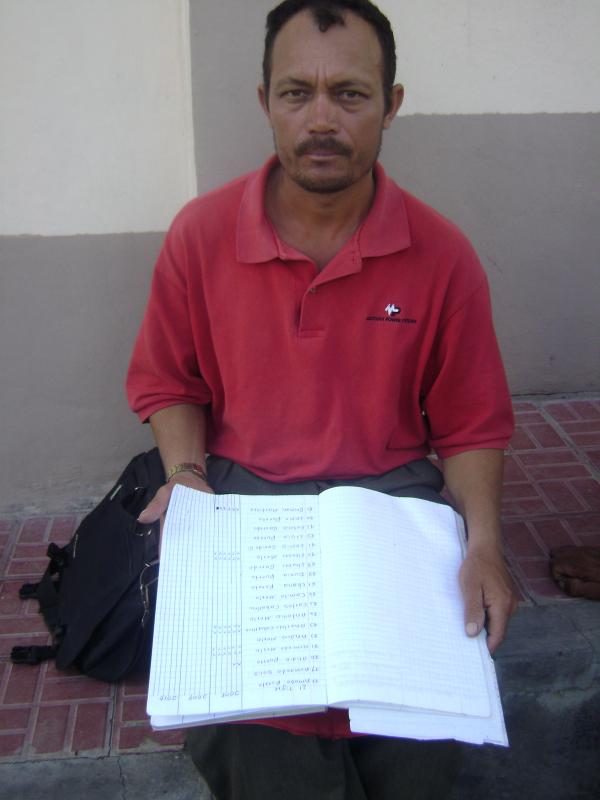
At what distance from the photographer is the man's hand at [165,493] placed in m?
1.73

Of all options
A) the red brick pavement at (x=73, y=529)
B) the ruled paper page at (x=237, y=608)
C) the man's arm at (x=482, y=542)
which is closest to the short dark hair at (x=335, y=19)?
the man's arm at (x=482, y=542)

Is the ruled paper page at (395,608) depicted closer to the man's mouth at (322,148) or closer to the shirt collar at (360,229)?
the shirt collar at (360,229)

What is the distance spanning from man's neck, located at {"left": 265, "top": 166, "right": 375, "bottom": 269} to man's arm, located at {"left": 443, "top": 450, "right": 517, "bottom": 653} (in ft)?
A: 1.80

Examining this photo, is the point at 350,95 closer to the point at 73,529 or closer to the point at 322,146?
the point at 322,146

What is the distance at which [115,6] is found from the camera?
2.47m

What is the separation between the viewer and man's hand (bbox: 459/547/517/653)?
158 centimetres

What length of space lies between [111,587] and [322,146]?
1058 mm

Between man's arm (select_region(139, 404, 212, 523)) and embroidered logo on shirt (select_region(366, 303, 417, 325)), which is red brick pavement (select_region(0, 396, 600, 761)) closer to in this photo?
man's arm (select_region(139, 404, 212, 523))

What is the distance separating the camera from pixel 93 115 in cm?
253

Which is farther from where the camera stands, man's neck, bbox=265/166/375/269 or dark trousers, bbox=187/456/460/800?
man's neck, bbox=265/166/375/269

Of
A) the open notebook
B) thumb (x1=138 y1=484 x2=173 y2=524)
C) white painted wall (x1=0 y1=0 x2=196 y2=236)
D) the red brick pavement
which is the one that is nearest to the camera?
the open notebook

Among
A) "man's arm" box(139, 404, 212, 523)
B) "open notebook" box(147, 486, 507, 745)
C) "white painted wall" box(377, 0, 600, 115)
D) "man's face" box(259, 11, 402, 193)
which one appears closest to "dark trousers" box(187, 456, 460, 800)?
"open notebook" box(147, 486, 507, 745)

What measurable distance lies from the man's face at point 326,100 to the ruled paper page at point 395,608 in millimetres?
666

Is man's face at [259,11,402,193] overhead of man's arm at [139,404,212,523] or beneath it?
overhead
